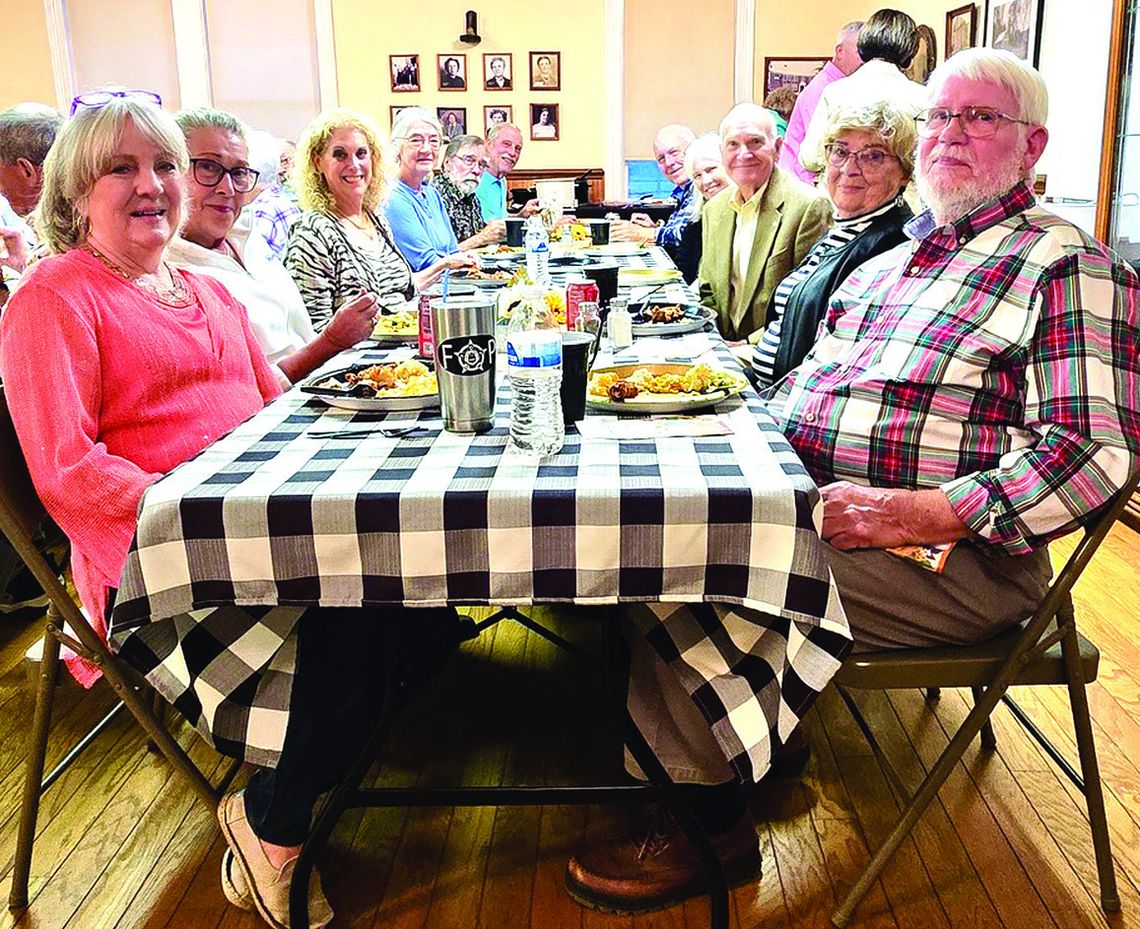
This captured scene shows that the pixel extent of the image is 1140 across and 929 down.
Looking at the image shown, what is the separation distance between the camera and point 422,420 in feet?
5.30

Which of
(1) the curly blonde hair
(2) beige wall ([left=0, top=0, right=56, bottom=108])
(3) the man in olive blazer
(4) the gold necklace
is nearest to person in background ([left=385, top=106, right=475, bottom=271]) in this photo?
(1) the curly blonde hair

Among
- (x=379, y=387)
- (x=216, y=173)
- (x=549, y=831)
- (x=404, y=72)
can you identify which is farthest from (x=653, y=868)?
(x=404, y=72)

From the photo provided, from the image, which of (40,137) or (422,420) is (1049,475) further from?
(40,137)

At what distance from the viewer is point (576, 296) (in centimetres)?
223

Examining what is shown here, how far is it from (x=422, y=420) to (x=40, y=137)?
7.07 ft

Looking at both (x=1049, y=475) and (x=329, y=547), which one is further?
(x=1049, y=475)

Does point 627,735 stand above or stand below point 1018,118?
below

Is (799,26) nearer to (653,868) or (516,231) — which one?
(516,231)

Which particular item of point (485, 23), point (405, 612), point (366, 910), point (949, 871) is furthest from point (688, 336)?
point (485, 23)

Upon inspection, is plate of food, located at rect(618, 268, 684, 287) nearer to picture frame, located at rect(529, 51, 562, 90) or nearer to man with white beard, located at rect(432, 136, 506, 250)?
man with white beard, located at rect(432, 136, 506, 250)

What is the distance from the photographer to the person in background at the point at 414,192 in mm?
4621

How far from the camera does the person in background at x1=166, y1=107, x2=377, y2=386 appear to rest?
232 cm

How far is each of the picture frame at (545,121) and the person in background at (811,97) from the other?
142 inches

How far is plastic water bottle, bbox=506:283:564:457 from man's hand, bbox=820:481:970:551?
1.48 feet
